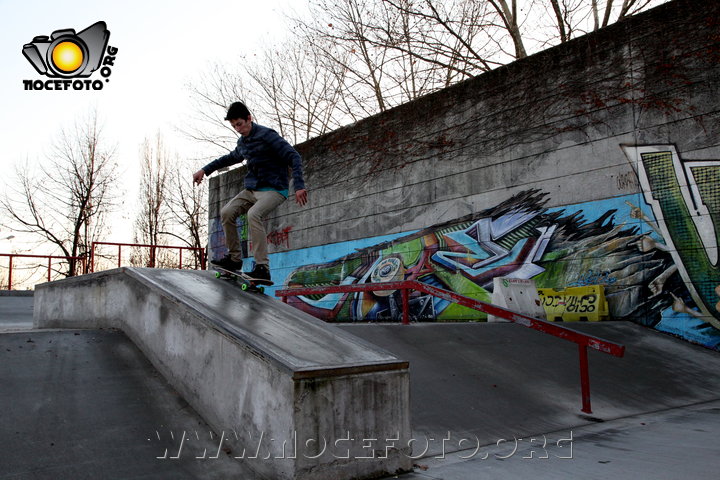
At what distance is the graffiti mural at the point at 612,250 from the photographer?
7.79m

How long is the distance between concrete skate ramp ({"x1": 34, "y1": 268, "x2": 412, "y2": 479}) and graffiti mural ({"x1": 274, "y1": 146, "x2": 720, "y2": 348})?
5.96 m

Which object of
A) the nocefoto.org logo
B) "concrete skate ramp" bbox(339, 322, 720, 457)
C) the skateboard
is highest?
the nocefoto.org logo

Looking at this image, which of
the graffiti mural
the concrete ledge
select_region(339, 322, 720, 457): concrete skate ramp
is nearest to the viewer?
select_region(339, 322, 720, 457): concrete skate ramp

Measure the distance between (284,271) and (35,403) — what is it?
36.4ft

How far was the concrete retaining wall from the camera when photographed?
7949 mm

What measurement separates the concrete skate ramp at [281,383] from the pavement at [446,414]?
189 millimetres

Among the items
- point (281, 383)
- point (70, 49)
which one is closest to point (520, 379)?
point (281, 383)

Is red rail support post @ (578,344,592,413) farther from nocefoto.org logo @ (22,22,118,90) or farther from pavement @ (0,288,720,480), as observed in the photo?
nocefoto.org logo @ (22,22,118,90)

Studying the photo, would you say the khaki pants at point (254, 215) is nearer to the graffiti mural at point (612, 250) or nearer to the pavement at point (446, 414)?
the pavement at point (446, 414)

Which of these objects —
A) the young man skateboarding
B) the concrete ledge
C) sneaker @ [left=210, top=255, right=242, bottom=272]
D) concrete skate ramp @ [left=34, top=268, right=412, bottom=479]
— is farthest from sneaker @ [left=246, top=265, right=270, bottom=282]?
the concrete ledge

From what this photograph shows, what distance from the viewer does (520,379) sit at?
5555 millimetres

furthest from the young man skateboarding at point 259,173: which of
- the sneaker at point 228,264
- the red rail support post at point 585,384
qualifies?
the red rail support post at point 585,384

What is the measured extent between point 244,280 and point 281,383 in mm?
2556

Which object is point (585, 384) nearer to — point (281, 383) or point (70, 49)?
point (281, 383)
